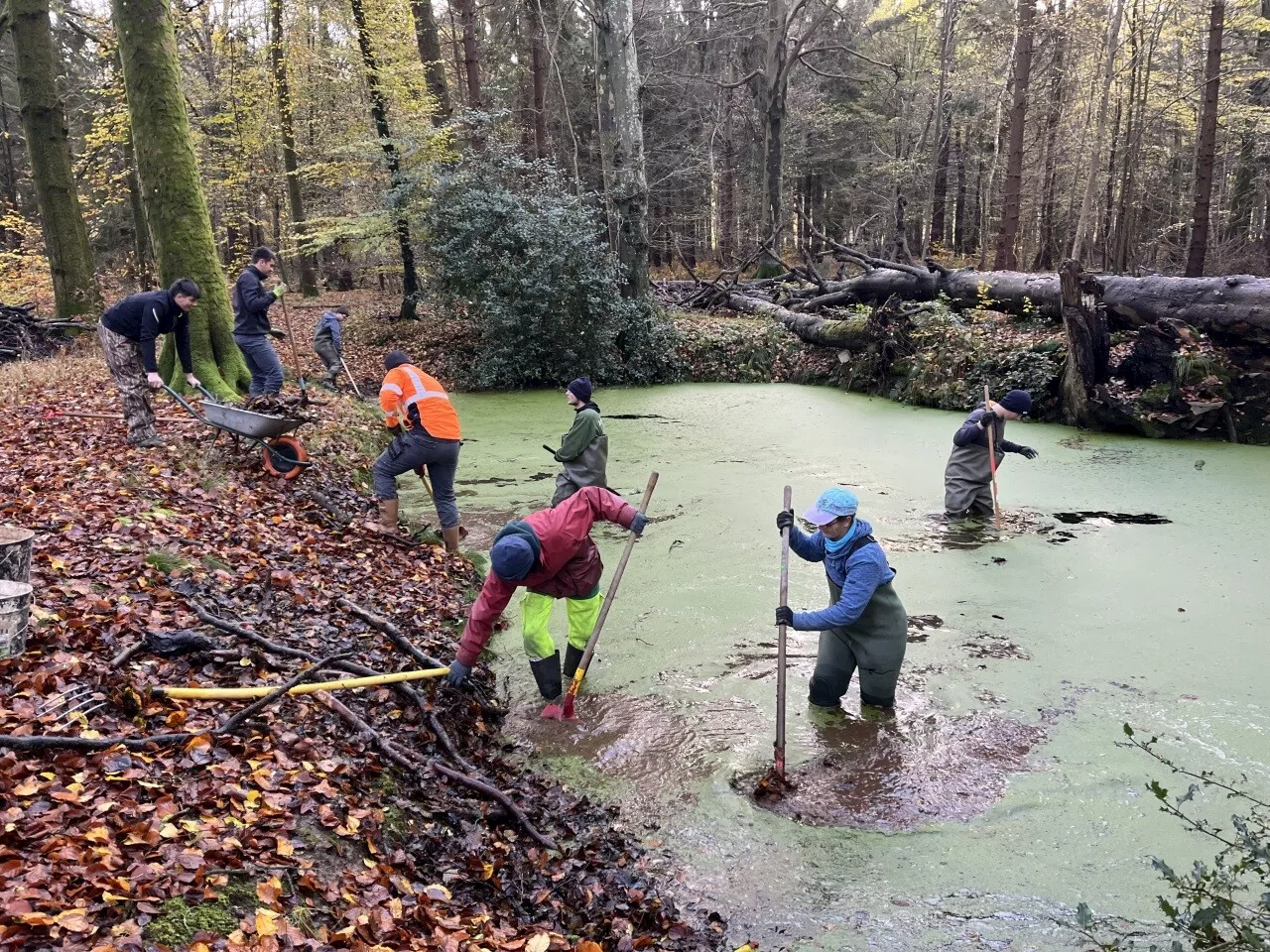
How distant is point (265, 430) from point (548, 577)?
3.58m

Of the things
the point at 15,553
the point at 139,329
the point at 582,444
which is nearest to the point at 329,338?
the point at 139,329

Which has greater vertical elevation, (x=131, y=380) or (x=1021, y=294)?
(x=1021, y=294)

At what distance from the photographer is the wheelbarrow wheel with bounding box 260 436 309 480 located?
317 inches

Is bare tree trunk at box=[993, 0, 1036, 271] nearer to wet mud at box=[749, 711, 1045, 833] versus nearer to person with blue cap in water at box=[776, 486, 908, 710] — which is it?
person with blue cap in water at box=[776, 486, 908, 710]

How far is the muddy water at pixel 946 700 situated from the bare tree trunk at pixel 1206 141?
27.8 feet

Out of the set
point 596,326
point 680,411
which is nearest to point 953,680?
point 680,411

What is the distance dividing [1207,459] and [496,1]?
70.7 ft

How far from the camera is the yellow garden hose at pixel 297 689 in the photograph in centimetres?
420

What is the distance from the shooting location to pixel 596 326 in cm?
1692

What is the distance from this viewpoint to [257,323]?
1020 cm

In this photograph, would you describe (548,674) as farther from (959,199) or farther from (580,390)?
(959,199)

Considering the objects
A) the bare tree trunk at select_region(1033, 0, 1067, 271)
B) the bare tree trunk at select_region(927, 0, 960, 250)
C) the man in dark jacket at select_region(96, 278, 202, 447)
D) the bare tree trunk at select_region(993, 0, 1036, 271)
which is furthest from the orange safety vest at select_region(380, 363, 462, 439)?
the bare tree trunk at select_region(1033, 0, 1067, 271)

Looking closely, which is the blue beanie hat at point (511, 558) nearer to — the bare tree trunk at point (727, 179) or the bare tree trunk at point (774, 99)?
the bare tree trunk at point (774, 99)

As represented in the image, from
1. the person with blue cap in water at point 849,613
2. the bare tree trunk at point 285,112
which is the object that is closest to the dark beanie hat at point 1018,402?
the person with blue cap in water at point 849,613
